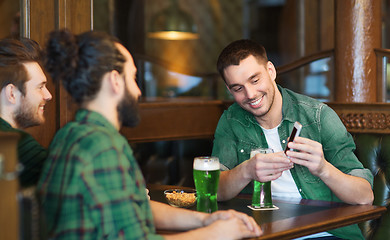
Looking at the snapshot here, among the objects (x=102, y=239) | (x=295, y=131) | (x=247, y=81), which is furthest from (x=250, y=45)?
(x=102, y=239)

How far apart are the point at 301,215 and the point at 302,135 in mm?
712

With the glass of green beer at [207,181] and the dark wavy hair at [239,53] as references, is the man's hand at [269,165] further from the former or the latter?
the dark wavy hair at [239,53]

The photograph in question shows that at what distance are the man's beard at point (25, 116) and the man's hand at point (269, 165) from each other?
3.04 feet

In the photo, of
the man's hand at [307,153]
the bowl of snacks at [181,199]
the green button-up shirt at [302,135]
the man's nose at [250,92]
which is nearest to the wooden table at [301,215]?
the bowl of snacks at [181,199]

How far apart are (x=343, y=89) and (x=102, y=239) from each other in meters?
2.34

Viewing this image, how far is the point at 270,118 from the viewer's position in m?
2.34

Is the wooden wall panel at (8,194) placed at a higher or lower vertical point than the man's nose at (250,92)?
lower

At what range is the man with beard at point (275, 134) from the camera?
6.40 feet

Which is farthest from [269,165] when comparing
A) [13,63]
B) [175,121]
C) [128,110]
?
[175,121]

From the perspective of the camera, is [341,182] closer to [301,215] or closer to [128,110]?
[301,215]

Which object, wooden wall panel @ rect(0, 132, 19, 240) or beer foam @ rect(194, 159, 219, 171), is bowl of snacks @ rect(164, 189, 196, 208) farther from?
wooden wall panel @ rect(0, 132, 19, 240)

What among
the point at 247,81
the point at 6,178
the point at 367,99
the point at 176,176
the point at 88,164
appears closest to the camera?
the point at 6,178

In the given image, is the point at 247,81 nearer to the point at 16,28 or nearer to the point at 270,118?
the point at 270,118

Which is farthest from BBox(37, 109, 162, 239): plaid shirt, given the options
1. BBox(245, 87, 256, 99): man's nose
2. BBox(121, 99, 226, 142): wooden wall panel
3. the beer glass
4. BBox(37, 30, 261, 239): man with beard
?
BBox(121, 99, 226, 142): wooden wall panel
